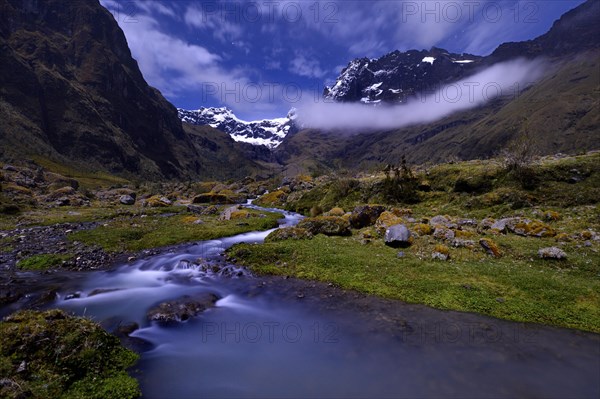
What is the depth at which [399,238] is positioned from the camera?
77.8 feet

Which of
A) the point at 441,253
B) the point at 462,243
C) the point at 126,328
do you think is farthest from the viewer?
the point at 462,243

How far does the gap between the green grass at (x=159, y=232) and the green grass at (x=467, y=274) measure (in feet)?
32.5

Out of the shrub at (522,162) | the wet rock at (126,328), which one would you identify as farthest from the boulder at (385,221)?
the wet rock at (126,328)

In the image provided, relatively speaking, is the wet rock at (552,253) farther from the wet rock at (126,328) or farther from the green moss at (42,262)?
the green moss at (42,262)

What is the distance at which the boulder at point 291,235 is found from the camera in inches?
1116

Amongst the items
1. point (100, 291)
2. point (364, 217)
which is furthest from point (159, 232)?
point (364, 217)

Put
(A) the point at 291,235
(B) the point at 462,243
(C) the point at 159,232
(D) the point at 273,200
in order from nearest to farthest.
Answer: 1. (B) the point at 462,243
2. (A) the point at 291,235
3. (C) the point at 159,232
4. (D) the point at 273,200

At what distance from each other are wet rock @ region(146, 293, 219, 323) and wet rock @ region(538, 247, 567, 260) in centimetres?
2011

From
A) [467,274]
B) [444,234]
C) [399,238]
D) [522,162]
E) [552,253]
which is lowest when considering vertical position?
[467,274]

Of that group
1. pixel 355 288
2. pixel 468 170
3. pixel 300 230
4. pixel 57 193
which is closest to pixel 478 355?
pixel 355 288

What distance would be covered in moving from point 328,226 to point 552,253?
16.6m

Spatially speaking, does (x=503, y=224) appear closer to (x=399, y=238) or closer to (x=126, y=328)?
(x=399, y=238)

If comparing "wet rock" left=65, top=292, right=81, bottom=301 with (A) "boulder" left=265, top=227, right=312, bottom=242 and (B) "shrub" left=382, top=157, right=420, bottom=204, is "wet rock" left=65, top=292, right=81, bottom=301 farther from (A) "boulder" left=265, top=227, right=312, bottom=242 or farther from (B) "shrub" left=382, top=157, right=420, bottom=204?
(B) "shrub" left=382, top=157, right=420, bottom=204

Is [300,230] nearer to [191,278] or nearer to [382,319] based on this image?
[191,278]
